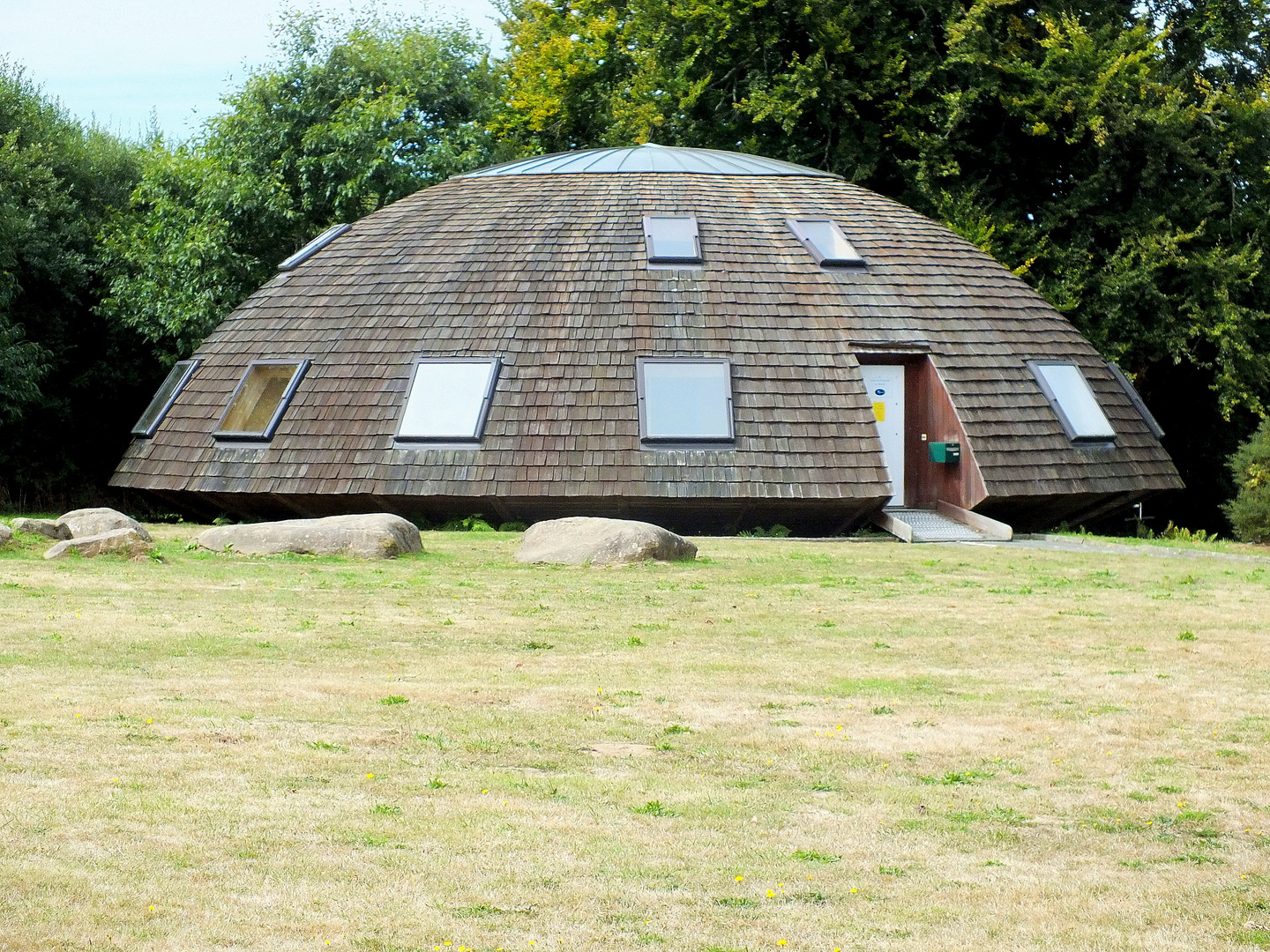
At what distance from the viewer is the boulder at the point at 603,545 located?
512 inches

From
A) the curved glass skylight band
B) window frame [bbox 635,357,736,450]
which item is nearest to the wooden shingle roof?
window frame [bbox 635,357,736,450]

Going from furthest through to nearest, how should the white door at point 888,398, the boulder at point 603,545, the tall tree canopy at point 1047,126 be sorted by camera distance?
1. the tall tree canopy at point 1047,126
2. the white door at point 888,398
3. the boulder at point 603,545

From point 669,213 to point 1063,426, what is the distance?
5861 mm

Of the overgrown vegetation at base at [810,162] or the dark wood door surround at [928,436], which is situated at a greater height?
the overgrown vegetation at base at [810,162]

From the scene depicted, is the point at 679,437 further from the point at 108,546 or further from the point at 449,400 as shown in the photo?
the point at 108,546

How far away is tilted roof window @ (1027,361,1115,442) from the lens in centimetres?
1848

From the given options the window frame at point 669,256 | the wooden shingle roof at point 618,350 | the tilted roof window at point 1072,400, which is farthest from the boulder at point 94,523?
the tilted roof window at point 1072,400

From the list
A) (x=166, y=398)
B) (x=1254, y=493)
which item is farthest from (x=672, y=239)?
(x=1254, y=493)

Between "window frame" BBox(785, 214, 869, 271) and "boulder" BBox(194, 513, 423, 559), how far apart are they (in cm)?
799

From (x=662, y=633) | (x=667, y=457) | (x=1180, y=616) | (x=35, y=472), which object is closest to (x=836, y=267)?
(x=667, y=457)

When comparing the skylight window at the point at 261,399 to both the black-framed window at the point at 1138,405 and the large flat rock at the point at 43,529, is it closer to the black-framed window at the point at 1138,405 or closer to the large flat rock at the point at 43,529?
the large flat rock at the point at 43,529

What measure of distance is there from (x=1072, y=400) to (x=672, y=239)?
5.55 meters

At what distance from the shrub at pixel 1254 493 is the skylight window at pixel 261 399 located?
11944 millimetres

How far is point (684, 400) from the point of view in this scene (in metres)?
17.4
